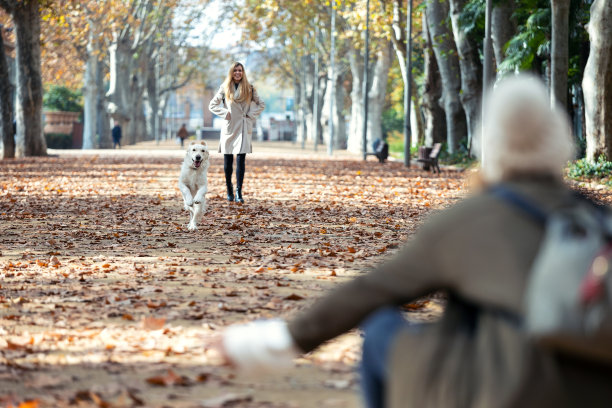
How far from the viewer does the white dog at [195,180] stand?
1171 centimetres

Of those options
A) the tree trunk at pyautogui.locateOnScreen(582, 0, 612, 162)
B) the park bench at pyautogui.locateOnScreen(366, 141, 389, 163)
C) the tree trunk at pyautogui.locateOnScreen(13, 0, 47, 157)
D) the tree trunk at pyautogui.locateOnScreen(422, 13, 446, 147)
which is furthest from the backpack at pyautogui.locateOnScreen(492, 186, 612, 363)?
the park bench at pyautogui.locateOnScreen(366, 141, 389, 163)

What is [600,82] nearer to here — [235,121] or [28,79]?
[235,121]

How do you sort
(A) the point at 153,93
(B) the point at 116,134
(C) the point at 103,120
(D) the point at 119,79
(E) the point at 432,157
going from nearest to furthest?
(E) the point at 432,157 < (D) the point at 119,79 < (C) the point at 103,120 < (B) the point at 116,134 < (A) the point at 153,93

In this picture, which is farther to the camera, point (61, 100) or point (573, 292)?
point (61, 100)

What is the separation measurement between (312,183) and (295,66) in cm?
5542

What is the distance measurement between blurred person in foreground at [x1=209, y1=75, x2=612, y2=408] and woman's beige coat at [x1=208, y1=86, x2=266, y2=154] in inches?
A: 484

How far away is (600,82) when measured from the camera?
20.5m

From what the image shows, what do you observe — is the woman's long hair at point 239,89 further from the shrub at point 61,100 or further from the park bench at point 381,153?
the shrub at point 61,100

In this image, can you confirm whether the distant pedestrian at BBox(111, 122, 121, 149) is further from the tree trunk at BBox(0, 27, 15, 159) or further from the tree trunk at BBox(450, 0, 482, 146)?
the tree trunk at BBox(450, 0, 482, 146)

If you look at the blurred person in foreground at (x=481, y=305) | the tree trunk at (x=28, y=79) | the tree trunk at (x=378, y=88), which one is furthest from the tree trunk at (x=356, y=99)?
the blurred person in foreground at (x=481, y=305)

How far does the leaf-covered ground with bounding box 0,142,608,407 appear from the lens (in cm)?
466

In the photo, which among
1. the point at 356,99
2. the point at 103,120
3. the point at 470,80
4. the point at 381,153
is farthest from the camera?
the point at 103,120

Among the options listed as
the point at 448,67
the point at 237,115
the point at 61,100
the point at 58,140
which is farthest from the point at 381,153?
the point at 61,100

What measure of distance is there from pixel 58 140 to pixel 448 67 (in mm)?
Answer: 34234
